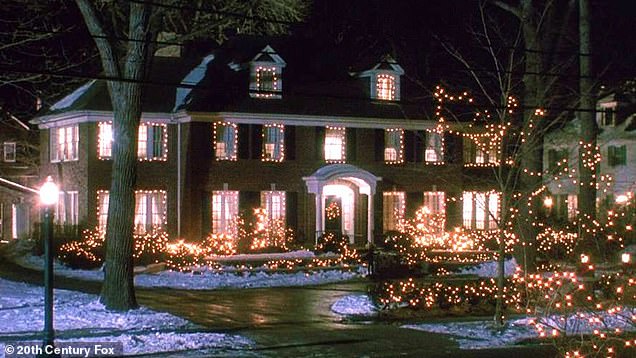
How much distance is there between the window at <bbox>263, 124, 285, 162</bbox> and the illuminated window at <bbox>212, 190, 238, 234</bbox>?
2225 mm

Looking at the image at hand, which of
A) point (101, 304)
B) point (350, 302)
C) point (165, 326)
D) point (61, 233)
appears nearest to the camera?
point (165, 326)

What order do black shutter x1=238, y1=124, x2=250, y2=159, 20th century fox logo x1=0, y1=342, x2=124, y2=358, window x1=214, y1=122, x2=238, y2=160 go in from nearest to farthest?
20th century fox logo x1=0, y1=342, x2=124, y2=358 → window x1=214, y1=122, x2=238, y2=160 → black shutter x1=238, y1=124, x2=250, y2=159

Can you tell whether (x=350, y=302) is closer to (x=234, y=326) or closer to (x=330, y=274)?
(x=234, y=326)

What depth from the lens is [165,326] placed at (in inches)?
755

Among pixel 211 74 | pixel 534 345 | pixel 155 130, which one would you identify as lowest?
pixel 534 345

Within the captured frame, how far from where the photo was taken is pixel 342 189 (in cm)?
4194

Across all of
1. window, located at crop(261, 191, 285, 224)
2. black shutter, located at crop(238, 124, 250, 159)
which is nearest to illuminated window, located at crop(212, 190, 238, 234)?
window, located at crop(261, 191, 285, 224)

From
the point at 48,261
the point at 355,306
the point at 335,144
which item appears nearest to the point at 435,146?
the point at 335,144

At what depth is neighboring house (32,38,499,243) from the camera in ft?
125

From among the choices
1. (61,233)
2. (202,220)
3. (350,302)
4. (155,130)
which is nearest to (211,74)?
(155,130)

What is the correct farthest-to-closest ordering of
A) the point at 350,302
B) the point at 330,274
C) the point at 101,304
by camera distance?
the point at 330,274, the point at 350,302, the point at 101,304

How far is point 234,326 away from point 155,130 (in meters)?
20.0

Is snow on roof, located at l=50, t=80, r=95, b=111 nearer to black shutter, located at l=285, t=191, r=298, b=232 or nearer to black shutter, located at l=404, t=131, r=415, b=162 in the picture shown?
black shutter, located at l=285, t=191, r=298, b=232

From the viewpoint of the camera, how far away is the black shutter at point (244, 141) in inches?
1533
